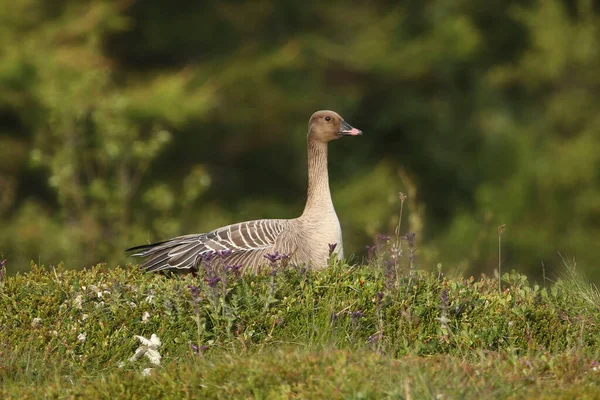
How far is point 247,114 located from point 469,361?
16.7 meters

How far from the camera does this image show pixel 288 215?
21656mm

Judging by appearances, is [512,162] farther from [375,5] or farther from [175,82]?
[175,82]

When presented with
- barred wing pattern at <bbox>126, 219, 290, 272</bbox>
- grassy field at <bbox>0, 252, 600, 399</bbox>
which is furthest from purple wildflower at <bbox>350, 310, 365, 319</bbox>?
barred wing pattern at <bbox>126, 219, 290, 272</bbox>

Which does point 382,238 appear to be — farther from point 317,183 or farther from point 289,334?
point 317,183

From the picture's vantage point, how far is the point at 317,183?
8992mm

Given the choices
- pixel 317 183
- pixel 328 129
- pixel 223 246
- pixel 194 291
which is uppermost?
pixel 328 129

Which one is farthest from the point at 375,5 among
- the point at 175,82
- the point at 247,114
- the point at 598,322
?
the point at 598,322

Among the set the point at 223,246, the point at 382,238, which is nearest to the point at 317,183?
the point at 223,246

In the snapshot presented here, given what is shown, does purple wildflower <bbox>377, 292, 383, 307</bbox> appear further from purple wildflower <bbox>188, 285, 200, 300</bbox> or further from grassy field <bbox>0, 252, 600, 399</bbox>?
purple wildflower <bbox>188, 285, 200, 300</bbox>

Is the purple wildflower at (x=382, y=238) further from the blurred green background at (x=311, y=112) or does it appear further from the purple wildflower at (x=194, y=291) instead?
the blurred green background at (x=311, y=112)

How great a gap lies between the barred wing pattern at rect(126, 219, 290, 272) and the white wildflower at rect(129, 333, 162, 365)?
6.41 ft

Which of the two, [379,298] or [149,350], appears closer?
[149,350]

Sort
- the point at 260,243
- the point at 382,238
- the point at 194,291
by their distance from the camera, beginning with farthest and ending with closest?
1. the point at 260,243
2. the point at 382,238
3. the point at 194,291

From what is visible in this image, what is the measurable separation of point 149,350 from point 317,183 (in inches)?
130
